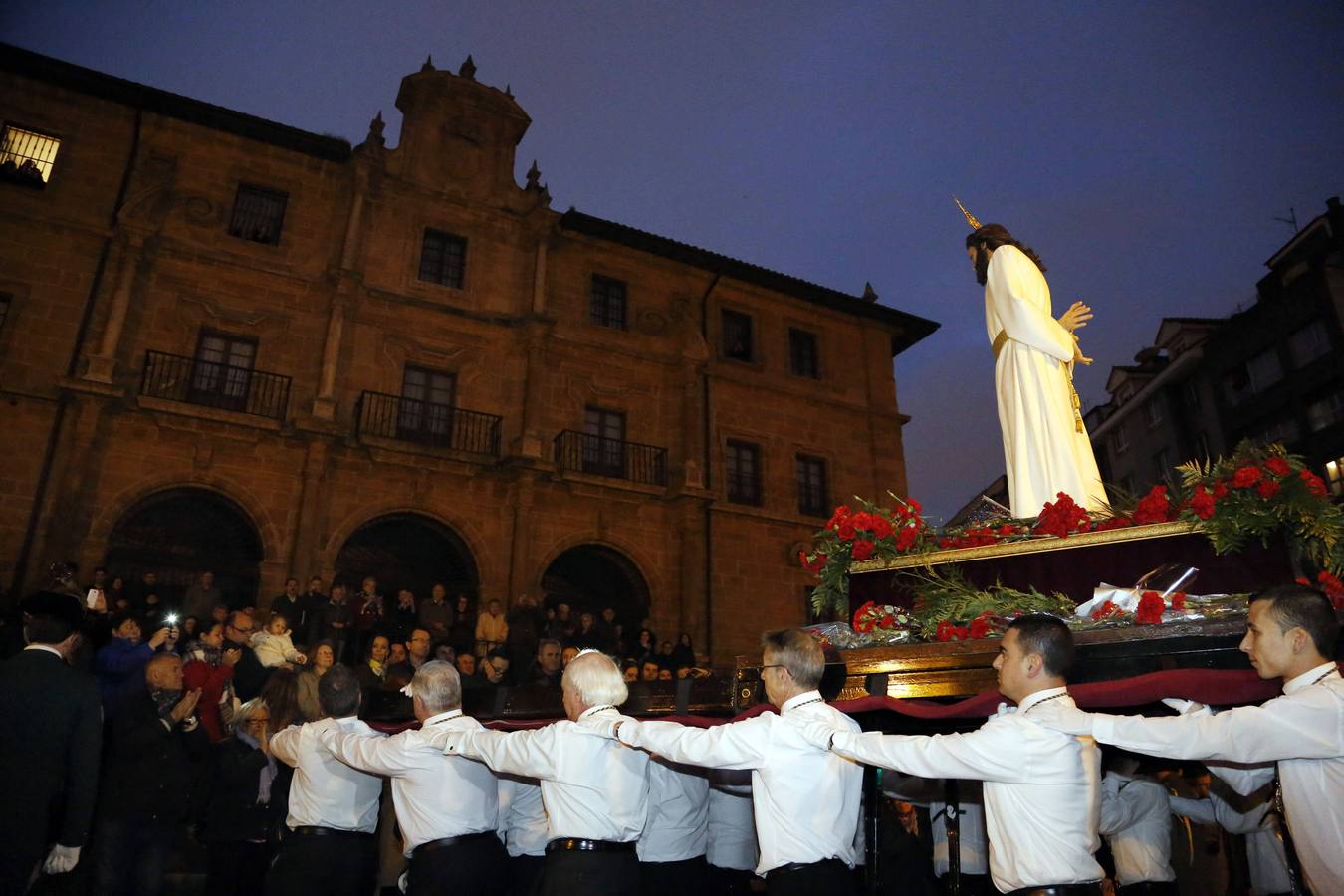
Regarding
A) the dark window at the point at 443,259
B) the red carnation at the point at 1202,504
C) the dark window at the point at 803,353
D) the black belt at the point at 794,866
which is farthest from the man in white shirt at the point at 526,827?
the dark window at the point at 803,353

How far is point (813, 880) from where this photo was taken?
3.56 metres

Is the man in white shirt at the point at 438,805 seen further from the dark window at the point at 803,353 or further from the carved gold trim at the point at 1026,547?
the dark window at the point at 803,353

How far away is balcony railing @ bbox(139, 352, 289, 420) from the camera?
51.2ft

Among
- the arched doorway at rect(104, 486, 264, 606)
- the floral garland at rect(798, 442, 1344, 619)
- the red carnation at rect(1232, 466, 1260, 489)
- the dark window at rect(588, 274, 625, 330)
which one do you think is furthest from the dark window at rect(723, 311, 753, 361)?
the red carnation at rect(1232, 466, 1260, 489)

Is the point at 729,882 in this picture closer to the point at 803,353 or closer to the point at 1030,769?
the point at 1030,769

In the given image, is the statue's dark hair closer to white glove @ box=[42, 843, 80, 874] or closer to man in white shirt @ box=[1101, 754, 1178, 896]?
man in white shirt @ box=[1101, 754, 1178, 896]

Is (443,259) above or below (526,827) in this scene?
above

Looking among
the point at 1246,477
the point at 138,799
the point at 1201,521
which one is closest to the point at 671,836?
the point at 138,799

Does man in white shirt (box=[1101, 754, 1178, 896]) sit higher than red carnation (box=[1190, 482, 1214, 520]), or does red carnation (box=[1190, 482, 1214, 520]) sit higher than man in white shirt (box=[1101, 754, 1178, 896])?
red carnation (box=[1190, 482, 1214, 520])

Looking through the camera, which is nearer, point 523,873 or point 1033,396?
point 523,873

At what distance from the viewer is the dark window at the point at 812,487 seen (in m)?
21.8

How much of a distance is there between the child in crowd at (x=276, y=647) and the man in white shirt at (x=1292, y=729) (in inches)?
338

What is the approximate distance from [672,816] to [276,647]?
21.5 feet

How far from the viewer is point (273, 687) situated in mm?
6137
